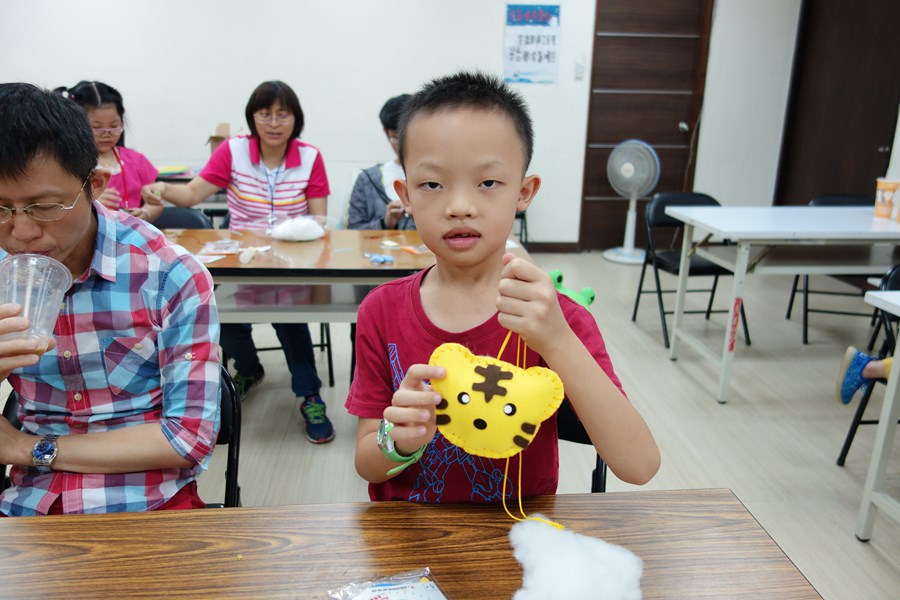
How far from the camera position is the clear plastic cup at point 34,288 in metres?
0.85

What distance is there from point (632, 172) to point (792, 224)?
2376mm

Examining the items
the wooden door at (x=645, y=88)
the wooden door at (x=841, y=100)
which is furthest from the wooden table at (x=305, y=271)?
the wooden door at (x=841, y=100)

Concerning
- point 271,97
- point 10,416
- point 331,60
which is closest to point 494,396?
point 10,416

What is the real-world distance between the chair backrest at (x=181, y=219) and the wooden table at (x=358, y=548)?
2.27 meters

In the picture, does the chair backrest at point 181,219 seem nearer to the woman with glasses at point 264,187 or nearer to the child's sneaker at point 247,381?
the woman with glasses at point 264,187

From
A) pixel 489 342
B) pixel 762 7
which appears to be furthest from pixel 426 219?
pixel 762 7

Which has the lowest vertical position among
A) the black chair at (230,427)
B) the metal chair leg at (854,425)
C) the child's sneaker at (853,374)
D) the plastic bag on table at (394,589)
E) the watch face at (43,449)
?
the metal chair leg at (854,425)

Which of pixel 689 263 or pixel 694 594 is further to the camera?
pixel 689 263

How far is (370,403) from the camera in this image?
3.18ft

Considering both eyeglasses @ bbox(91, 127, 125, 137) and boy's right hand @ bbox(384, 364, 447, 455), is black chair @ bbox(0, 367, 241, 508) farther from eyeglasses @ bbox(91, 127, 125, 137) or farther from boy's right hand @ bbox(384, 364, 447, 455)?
eyeglasses @ bbox(91, 127, 125, 137)

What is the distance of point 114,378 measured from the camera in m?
1.07

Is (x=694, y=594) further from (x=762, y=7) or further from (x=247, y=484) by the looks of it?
(x=762, y=7)

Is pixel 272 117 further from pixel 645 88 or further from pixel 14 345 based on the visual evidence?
pixel 645 88

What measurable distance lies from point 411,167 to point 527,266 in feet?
0.77
